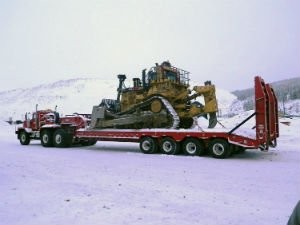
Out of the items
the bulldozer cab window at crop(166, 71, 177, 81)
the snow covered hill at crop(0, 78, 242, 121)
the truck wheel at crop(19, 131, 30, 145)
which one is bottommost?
the truck wheel at crop(19, 131, 30, 145)

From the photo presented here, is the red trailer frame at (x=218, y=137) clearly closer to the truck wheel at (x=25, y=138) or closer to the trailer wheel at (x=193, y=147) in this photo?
the trailer wheel at (x=193, y=147)

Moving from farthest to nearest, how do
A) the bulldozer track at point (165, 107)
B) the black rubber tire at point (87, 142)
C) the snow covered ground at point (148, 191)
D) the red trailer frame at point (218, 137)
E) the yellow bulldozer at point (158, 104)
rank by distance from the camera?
the black rubber tire at point (87, 142), the yellow bulldozer at point (158, 104), the bulldozer track at point (165, 107), the red trailer frame at point (218, 137), the snow covered ground at point (148, 191)

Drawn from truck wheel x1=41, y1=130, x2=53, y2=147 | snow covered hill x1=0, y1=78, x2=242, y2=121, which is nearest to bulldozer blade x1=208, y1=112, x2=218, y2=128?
truck wheel x1=41, y1=130, x2=53, y2=147

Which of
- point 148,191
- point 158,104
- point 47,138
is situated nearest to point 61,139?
point 47,138

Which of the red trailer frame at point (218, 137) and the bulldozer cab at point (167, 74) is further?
the bulldozer cab at point (167, 74)

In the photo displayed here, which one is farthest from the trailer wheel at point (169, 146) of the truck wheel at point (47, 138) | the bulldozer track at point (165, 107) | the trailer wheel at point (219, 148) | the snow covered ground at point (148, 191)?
the truck wheel at point (47, 138)

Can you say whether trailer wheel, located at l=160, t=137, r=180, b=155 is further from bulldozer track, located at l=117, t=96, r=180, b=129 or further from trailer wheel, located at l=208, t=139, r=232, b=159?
trailer wheel, located at l=208, t=139, r=232, b=159

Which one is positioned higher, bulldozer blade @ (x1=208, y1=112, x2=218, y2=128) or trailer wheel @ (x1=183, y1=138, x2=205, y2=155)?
bulldozer blade @ (x1=208, y1=112, x2=218, y2=128)

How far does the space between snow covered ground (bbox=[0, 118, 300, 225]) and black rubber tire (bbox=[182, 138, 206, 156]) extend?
4.24 feet

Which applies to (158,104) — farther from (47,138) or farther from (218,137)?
(47,138)

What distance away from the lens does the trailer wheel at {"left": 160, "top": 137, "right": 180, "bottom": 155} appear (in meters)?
16.5

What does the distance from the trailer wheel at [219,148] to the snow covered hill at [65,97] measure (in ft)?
269

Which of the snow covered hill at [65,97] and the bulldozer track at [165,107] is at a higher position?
the snow covered hill at [65,97]

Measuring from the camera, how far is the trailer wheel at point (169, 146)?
651 inches
